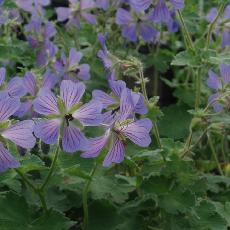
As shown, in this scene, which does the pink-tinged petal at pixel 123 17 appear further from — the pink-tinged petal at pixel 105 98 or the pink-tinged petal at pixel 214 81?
the pink-tinged petal at pixel 105 98

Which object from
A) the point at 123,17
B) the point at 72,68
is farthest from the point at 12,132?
the point at 123,17

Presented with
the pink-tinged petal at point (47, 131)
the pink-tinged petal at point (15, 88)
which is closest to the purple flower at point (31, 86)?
the pink-tinged petal at point (15, 88)

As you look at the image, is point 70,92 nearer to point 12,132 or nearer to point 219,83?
point 12,132

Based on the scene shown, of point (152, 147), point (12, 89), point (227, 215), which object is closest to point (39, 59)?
point (152, 147)

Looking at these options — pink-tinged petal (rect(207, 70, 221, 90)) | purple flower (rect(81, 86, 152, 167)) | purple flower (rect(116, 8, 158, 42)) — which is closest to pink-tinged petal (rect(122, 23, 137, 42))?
purple flower (rect(116, 8, 158, 42))

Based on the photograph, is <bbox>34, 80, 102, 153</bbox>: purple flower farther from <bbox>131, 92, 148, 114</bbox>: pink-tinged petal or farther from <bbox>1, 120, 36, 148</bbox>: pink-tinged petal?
<bbox>131, 92, 148, 114</bbox>: pink-tinged petal
